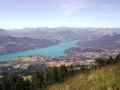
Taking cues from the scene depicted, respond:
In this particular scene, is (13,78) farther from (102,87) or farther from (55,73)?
(102,87)

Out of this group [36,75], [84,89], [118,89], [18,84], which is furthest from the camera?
[36,75]

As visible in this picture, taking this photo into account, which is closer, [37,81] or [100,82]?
[100,82]

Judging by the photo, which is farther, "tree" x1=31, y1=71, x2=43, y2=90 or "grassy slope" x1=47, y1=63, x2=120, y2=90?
"tree" x1=31, y1=71, x2=43, y2=90

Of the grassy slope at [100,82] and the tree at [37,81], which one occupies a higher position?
the grassy slope at [100,82]

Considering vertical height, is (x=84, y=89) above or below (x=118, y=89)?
below

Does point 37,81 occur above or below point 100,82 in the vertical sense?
below

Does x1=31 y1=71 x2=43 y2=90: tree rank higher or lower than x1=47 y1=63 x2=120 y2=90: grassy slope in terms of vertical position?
lower

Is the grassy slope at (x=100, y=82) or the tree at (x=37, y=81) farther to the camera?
the tree at (x=37, y=81)

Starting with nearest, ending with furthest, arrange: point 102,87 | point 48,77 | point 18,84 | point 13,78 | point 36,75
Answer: point 102,87
point 48,77
point 18,84
point 36,75
point 13,78

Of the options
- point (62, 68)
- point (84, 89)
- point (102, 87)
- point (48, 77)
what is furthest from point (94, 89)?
point (48, 77)

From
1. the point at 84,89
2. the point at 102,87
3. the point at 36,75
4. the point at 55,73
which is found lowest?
the point at 36,75

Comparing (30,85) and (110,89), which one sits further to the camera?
(30,85)
